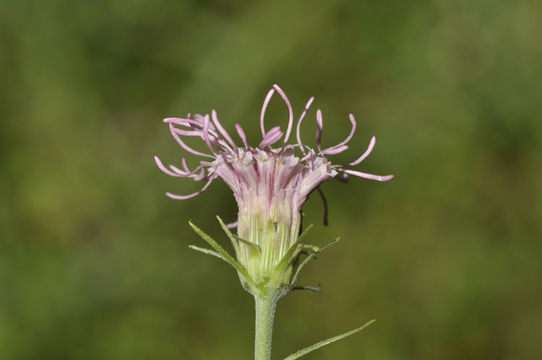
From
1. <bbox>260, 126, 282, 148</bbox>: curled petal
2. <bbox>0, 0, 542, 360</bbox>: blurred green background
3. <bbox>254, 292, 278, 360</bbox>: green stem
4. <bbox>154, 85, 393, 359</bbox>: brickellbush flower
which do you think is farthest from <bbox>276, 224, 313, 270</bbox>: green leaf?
<bbox>0, 0, 542, 360</bbox>: blurred green background

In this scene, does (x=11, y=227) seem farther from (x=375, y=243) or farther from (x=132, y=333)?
(x=375, y=243)

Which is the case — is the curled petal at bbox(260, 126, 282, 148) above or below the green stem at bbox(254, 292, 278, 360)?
above

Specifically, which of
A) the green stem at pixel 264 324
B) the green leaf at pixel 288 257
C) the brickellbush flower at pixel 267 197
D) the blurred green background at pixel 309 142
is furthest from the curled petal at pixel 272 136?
the blurred green background at pixel 309 142

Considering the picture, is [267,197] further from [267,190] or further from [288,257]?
[288,257]

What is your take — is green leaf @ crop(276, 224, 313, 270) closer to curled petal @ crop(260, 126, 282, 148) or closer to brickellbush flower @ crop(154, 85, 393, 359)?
brickellbush flower @ crop(154, 85, 393, 359)

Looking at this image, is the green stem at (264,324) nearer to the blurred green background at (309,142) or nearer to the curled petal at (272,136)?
the curled petal at (272,136)

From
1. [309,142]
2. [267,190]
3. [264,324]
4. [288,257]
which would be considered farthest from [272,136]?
[309,142]
